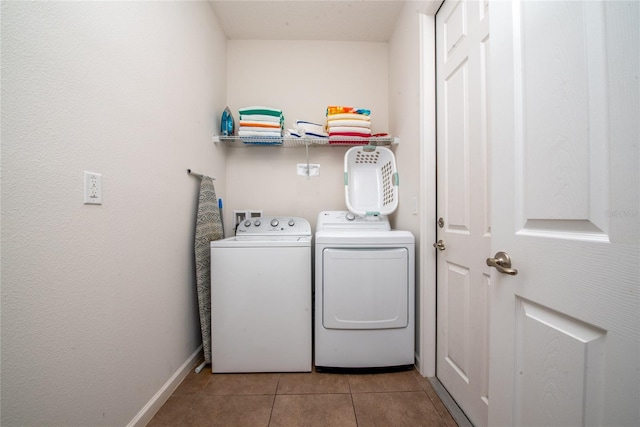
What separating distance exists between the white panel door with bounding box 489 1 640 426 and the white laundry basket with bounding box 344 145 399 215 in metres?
1.20

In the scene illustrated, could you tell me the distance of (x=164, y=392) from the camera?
4.30 feet

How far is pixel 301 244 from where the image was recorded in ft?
5.21

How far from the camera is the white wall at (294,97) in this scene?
2.26m

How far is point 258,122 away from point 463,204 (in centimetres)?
156

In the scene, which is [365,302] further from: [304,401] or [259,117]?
[259,117]

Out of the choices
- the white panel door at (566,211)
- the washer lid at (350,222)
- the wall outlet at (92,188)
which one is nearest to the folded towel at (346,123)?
the washer lid at (350,222)

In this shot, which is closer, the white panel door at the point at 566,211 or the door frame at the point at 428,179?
the white panel door at the point at 566,211

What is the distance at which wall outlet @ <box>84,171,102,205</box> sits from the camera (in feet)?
2.87

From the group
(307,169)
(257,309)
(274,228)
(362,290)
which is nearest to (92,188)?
(257,309)

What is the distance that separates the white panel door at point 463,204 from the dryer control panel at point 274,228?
1.01m

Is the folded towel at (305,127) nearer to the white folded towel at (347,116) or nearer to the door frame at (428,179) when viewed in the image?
the white folded towel at (347,116)

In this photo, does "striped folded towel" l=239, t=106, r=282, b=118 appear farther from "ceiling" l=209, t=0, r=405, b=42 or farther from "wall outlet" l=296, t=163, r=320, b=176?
"ceiling" l=209, t=0, r=405, b=42

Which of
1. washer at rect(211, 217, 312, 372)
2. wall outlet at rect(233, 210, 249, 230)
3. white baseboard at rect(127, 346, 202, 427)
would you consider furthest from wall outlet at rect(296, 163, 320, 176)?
white baseboard at rect(127, 346, 202, 427)

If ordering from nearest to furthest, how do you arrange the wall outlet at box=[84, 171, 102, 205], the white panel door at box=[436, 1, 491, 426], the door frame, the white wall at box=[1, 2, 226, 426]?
1. the white wall at box=[1, 2, 226, 426]
2. the wall outlet at box=[84, 171, 102, 205]
3. the white panel door at box=[436, 1, 491, 426]
4. the door frame
